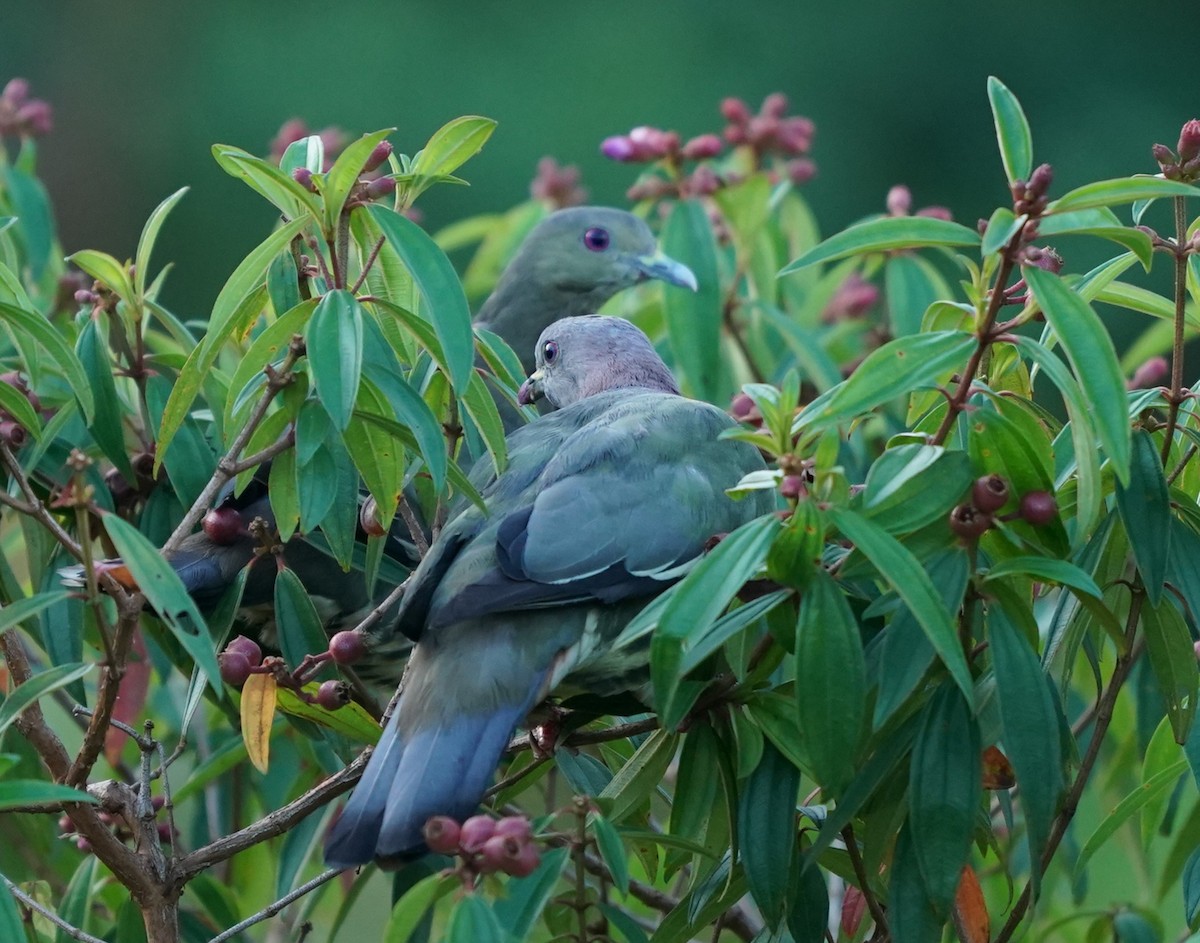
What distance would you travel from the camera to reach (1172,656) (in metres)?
1.66

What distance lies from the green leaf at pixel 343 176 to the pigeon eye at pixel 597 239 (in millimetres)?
2178

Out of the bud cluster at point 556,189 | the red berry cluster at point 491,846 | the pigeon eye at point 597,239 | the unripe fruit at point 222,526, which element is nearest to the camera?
the red berry cluster at point 491,846

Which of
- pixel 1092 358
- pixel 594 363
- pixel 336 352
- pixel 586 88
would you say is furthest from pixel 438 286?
pixel 586 88

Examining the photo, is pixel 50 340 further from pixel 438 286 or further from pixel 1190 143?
pixel 1190 143

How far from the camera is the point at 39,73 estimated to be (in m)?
9.13

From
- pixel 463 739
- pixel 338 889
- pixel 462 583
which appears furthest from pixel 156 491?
pixel 338 889

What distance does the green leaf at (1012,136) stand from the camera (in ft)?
4.86

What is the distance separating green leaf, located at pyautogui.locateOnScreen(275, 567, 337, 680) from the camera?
195 centimetres

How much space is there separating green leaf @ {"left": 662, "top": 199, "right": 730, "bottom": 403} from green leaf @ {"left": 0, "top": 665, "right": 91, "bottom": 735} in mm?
1401

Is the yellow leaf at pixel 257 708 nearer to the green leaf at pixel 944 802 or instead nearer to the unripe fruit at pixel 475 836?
the unripe fruit at pixel 475 836

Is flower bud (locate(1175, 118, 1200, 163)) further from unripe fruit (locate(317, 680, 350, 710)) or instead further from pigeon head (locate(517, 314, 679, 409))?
pigeon head (locate(517, 314, 679, 409))

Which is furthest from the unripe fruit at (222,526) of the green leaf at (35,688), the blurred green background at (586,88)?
the blurred green background at (586,88)

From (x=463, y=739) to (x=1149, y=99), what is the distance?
7643mm

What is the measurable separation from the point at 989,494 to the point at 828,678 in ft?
0.76
